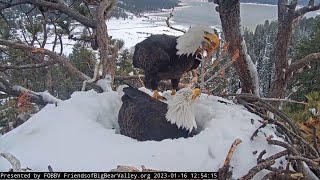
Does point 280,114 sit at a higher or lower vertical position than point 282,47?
lower

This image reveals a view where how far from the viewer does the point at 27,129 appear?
245 centimetres

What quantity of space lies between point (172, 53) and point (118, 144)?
105 cm

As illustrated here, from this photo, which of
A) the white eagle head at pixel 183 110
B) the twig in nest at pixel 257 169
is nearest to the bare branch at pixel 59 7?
the white eagle head at pixel 183 110

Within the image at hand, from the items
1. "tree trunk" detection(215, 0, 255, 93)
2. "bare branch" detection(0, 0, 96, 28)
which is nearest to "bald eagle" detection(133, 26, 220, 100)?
"tree trunk" detection(215, 0, 255, 93)

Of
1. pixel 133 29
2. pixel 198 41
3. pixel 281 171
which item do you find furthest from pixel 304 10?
pixel 133 29

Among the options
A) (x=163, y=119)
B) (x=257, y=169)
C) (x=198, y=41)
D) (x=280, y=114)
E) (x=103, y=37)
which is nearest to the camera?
(x=257, y=169)

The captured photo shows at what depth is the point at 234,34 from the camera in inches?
120

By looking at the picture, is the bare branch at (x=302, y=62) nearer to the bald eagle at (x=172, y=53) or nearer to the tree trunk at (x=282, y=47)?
the tree trunk at (x=282, y=47)

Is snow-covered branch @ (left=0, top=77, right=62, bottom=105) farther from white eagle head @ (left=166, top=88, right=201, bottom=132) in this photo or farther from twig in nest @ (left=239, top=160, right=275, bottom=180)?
twig in nest @ (left=239, top=160, right=275, bottom=180)

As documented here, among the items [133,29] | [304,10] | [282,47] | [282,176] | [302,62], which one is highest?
[304,10]

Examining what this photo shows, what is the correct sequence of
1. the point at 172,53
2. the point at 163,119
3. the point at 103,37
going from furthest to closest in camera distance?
the point at 103,37
the point at 172,53
the point at 163,119

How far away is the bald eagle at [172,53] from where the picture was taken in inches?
109

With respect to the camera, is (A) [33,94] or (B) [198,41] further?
(A) [33,94]

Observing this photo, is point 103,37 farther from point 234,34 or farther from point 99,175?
point 99,175
